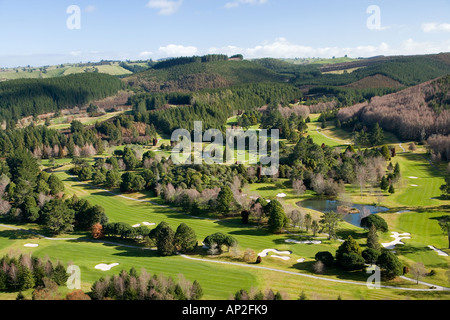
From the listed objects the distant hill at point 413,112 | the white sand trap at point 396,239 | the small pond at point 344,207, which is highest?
the distant hill at point 413,112

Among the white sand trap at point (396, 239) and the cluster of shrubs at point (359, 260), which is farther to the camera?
the white sand trap at point (396, 239)

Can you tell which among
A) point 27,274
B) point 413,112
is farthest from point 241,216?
point 413,112

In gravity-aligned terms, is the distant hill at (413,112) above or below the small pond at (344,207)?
above

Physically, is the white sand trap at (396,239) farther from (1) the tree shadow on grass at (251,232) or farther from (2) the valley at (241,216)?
(1) the tree shadow on grass at (251,232)

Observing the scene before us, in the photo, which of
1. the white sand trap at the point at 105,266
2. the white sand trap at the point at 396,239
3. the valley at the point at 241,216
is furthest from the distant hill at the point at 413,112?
the white sand trap at the point at 105,266

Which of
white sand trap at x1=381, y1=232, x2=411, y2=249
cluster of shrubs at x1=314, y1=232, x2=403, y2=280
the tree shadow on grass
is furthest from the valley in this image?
white sand trap at x1=381, y1=232, x2=411, y2=249

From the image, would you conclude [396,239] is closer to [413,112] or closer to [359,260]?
[359,260]
